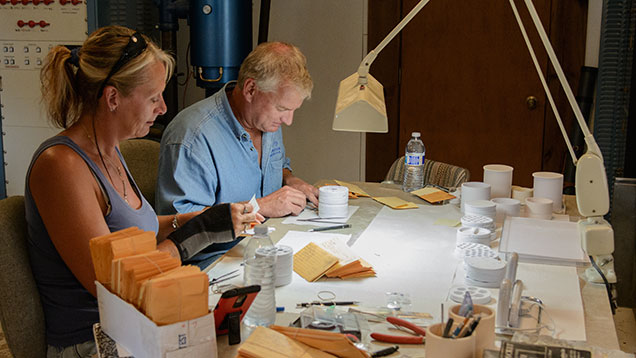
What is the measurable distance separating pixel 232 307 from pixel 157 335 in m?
0.25

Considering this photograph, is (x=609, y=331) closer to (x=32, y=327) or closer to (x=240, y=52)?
(x=32, y=327)

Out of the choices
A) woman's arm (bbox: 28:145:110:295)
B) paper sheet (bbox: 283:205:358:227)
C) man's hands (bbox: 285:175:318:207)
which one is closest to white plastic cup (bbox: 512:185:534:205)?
paper sheet (bbox: 283:205:358:227)

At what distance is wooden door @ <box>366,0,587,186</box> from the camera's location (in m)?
4.14

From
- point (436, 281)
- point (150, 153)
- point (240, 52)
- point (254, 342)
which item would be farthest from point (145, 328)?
point (240, 52)

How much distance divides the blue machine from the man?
0.95 m

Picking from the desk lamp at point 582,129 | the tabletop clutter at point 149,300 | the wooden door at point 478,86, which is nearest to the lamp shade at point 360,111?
the desk lamp at point 582,129

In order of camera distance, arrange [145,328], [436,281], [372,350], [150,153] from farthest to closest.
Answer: [150,153] < [436,281] < [372,350] < [145,328]

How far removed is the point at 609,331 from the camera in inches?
58.1

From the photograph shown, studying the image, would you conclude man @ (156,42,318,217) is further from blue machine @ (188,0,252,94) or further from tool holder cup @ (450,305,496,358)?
tool holder cup @ (450,305,496,358)

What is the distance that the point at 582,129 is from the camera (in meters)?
1.51

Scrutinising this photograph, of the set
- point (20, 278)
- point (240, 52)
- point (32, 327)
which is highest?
point (240, 52)

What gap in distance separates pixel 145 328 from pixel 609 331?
1.03 meters

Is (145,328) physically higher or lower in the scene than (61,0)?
lower

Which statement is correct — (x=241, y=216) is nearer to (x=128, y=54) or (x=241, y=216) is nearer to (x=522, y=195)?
(x=128, y=54)
